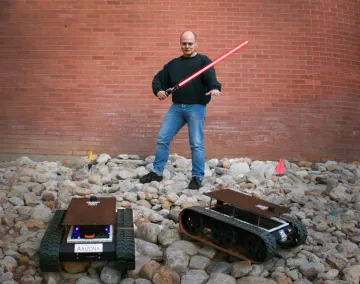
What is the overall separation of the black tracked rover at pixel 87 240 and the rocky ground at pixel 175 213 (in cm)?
14

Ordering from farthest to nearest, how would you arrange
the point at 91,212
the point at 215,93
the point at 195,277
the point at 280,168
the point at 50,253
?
1. the point at 280,168
2. the point at 215,93
3. the point at 91,212
4. the point at 195,277
5. the point at 50,253

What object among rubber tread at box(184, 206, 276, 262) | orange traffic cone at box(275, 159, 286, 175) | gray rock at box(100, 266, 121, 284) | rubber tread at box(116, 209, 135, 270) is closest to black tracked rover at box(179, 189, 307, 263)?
rubber tread at box(184, 206, 276, 262)

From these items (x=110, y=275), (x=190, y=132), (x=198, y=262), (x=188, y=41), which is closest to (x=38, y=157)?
(x=190, y=132)

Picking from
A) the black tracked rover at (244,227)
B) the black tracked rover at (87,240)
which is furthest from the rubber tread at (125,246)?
the black tracked rover at (244,227)

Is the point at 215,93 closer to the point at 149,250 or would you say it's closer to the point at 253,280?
the point at 149,250

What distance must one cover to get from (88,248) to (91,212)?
1.32ft

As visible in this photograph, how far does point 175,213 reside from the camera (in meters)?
4.43

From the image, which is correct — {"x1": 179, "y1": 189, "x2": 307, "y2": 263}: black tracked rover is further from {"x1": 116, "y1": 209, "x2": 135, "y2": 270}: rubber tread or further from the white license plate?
the white license plate

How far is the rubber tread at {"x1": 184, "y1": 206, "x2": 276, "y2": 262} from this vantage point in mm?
3341

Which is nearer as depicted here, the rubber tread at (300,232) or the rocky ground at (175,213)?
the rocky ground at (175,213)

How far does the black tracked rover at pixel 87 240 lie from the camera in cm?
328

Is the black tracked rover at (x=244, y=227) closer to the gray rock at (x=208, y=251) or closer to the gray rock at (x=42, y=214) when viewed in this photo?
the gray rock at (x=208, y=251)

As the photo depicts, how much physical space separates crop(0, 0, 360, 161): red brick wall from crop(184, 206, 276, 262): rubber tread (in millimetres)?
3227

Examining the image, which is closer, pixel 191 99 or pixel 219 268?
pixel 219 268
